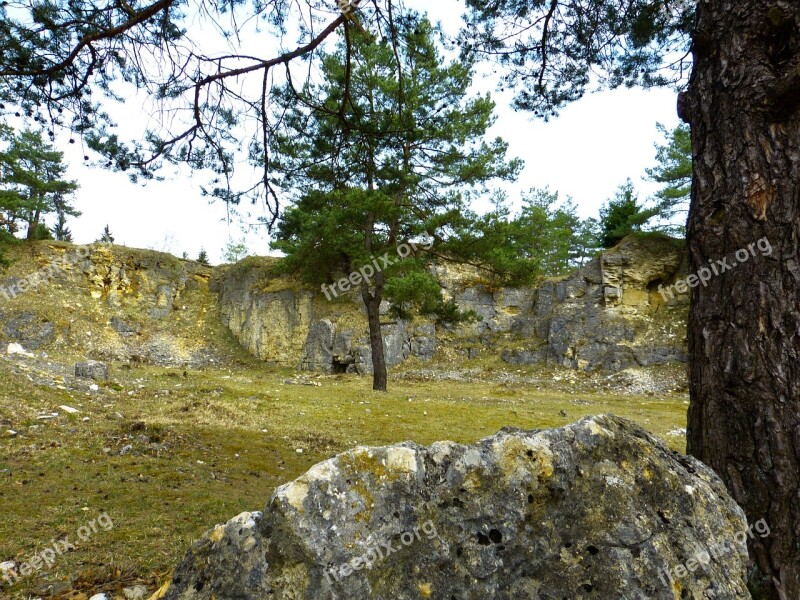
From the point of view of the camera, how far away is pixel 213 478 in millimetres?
4719

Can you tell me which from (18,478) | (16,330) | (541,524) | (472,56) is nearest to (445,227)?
(472,56)

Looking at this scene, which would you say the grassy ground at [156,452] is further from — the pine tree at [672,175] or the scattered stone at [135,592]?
the pine tree at [672,175]

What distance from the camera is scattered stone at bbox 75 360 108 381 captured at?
36.4ft

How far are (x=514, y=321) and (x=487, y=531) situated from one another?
2567cm

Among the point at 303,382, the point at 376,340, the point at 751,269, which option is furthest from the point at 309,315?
the point at 751,269

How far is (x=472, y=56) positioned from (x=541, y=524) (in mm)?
5449

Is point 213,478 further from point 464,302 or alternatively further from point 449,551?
point 464,302

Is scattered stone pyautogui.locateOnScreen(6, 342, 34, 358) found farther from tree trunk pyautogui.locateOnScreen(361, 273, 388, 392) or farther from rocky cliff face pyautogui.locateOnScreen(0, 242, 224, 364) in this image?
tree trunk pyautogui.locateOnScreen(361, 273, 388, 392)

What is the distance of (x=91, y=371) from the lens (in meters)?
11.4

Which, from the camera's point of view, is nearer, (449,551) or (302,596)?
(302,596)

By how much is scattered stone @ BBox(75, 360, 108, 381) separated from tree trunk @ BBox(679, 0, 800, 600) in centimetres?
1186

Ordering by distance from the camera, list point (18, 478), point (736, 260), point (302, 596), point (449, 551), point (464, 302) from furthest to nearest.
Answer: point (464, 302), point (18, 478), point (736, 260), point (449, 551), point (302, 596)

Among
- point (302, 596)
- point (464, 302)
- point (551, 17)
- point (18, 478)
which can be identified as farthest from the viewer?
point (464, 302)

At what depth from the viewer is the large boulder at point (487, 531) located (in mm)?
1561
